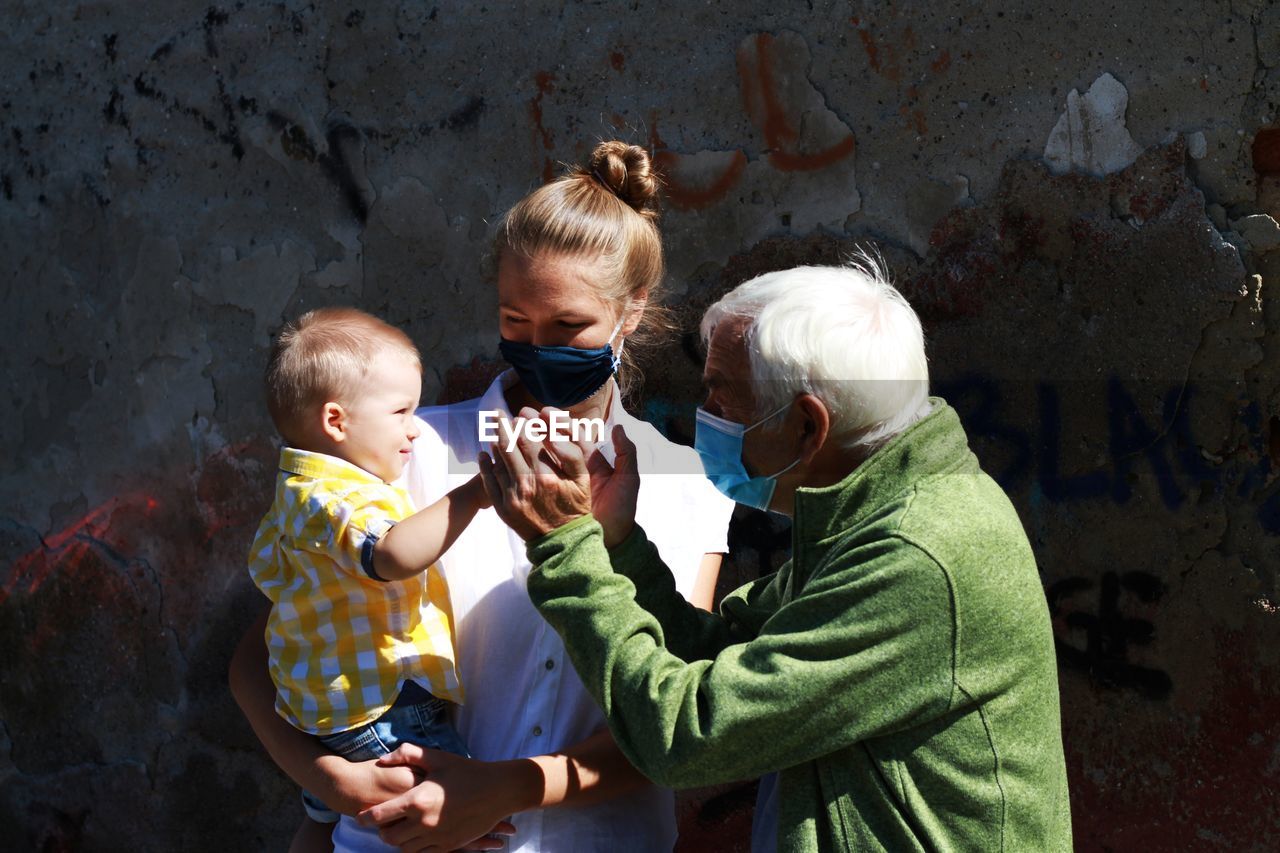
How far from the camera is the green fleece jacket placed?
177cm

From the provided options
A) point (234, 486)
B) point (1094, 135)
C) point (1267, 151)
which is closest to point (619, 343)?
point (1094, 135)

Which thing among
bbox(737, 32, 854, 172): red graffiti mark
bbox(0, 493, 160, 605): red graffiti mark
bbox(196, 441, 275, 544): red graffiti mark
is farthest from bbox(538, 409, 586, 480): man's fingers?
bbox(0, 493, 160, 605): red graffiti mark

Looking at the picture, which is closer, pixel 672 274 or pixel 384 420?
pixel 384 420

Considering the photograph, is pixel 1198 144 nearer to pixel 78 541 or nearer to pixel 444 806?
pixel 444 806

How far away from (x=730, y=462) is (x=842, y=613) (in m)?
0.42

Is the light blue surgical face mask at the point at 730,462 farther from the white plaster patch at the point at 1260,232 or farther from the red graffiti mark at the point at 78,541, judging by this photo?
the red graffiti mark at the point at 78,541

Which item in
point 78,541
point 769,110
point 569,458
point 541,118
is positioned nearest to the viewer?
point 569,458

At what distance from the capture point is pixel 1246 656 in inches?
109

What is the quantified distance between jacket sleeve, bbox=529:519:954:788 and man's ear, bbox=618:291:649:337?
0.82m

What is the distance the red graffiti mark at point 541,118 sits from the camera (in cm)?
338

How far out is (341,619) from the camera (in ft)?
7.41

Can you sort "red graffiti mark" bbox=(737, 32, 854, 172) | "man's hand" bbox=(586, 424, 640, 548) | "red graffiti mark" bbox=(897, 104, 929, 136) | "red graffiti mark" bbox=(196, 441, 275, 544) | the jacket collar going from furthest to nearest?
"red graffiti mark" bbox=(196, 441, 275, 544), "red graffiti mark" bbox=(737, 32, 854, 172), "red graffiti mark" bbox=(897, 104, 929, 136), "man's hand" bbox=(586, 424, 640, 548), the jacket collar

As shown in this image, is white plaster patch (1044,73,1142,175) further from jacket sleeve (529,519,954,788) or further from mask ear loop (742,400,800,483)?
jacket sleeve (529,519,954,788)

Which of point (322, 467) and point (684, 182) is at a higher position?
point (684, 182)
